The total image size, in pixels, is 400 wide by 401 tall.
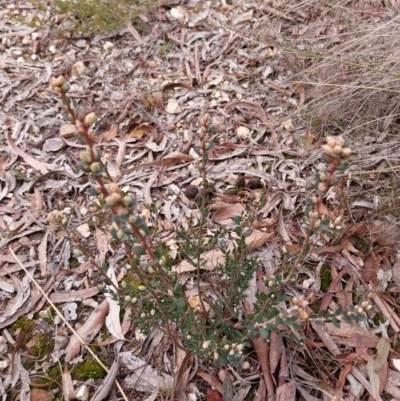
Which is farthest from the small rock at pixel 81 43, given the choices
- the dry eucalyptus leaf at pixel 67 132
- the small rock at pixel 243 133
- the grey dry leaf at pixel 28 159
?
the small rock at pixel 243 133

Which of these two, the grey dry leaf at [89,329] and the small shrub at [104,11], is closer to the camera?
the grey dry leaf at [89,329]

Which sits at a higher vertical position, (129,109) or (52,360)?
(129,109)

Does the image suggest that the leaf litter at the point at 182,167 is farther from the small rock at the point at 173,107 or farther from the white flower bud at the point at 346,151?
the white flower bud at the point at 346,151

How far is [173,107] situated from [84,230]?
0.90 metres

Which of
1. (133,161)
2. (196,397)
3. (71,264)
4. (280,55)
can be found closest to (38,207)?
(71,264)

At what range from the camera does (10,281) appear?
2004 mm

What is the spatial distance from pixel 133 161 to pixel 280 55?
1105 millimetres

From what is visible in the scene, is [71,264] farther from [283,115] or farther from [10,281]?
[283,115]

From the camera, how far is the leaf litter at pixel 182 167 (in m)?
1.68

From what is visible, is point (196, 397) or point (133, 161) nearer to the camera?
point (196, 397)

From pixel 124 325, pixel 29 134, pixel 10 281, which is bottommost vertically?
pixel 124 325

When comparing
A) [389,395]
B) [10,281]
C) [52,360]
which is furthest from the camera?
[10,281]

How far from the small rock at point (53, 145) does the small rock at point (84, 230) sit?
0.58 m

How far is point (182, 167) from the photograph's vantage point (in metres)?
2.35
